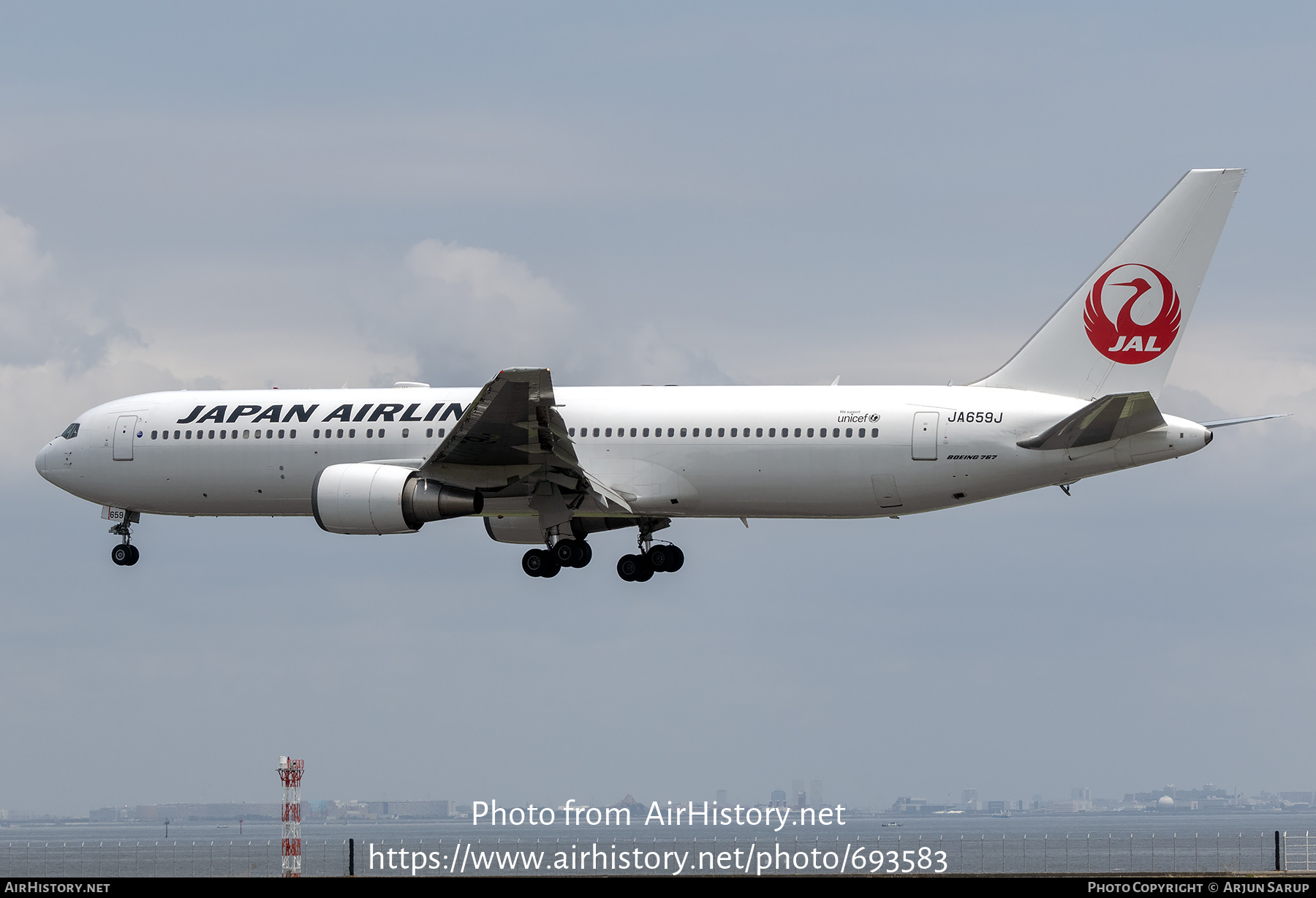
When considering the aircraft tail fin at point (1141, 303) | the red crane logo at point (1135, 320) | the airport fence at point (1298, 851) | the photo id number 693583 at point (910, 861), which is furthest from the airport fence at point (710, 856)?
the red crane logo at point (1135, 320)

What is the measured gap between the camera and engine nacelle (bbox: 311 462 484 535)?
126 ft

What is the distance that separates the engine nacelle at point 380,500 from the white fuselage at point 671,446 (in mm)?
1827

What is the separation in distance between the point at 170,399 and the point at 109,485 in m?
2.96

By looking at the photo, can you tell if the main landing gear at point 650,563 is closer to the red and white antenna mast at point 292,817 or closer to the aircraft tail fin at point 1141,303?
the aircraft tail fin at point 1141,303

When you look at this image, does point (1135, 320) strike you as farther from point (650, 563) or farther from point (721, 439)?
point (650, 563)

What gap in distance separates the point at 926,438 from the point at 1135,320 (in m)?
5.77

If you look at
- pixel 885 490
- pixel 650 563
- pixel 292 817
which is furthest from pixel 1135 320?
pixel 292 817

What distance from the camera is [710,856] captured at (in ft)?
498

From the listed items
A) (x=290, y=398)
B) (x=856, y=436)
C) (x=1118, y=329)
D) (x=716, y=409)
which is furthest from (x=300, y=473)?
(x=1118, y=329)

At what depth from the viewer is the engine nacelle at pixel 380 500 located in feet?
126

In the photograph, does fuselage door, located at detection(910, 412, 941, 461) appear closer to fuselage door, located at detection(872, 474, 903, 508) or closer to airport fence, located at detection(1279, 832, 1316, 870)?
fuselage door, located at detection(872, 474, 903, 508)
